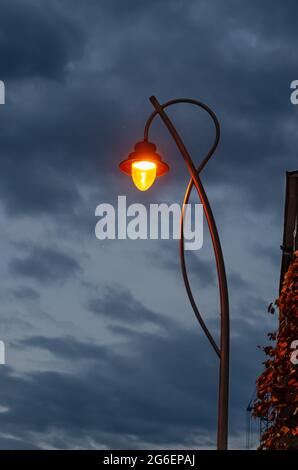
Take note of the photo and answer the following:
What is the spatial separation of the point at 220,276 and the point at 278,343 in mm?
4345

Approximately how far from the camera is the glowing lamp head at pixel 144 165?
47.7 ft

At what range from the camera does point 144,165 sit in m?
14.6

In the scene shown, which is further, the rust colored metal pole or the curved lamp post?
the curved lamp post

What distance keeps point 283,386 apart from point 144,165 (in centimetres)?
551

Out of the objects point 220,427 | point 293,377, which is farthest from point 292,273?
point 220,427

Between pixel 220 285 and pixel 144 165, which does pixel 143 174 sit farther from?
pixel 220 285

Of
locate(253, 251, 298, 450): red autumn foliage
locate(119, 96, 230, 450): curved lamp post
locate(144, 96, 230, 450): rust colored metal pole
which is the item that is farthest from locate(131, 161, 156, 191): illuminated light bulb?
locate(253, 251, 298, 450): red autumn foliage

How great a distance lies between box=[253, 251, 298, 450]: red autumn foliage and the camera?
1733cm
